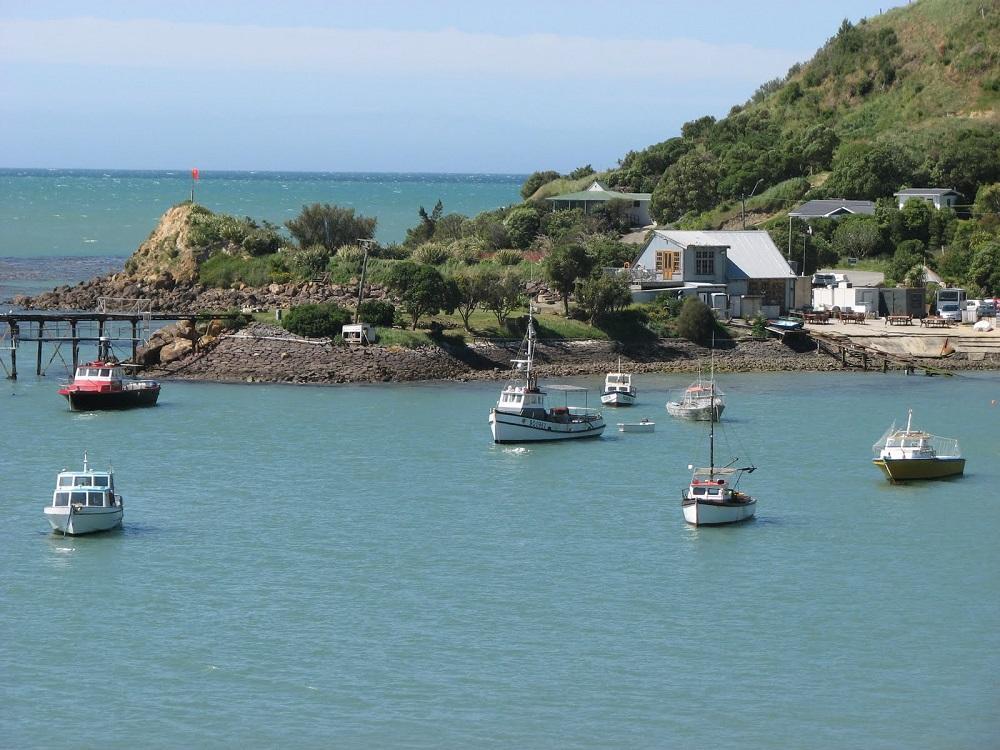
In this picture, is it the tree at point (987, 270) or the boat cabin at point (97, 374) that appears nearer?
the boat cabin at point (97, 374)

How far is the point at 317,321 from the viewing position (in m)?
87.9

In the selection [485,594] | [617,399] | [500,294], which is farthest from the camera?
[500,294]

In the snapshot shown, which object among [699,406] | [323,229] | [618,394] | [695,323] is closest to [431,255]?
[323,229]

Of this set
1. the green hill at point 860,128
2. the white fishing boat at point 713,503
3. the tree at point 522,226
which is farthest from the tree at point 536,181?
the white fishing boat at point 713,503

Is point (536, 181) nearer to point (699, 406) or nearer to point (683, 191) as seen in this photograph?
point (683, 191)

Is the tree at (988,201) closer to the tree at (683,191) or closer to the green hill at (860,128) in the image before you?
the green hill at (860,128)

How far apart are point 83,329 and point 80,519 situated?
2169 inches

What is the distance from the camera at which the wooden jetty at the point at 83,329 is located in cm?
8801

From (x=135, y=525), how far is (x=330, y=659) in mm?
15003

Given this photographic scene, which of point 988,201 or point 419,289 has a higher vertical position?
point 988,201

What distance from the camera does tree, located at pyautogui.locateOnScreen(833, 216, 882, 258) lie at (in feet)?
383

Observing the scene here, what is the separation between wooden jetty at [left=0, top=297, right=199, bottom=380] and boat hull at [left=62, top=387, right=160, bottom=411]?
552 cm

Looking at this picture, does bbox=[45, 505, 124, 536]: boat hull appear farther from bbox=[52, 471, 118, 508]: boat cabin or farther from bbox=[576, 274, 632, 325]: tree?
bbox=[576, 274, 632, 325]: tree

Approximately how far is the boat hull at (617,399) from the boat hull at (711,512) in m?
23.3
